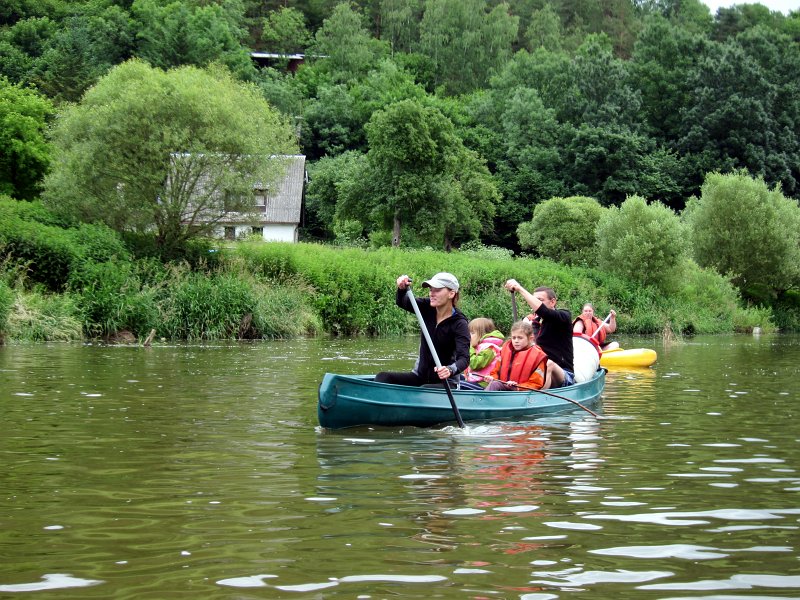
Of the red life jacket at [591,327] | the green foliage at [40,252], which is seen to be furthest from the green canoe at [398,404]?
the green foliage at [40,252]

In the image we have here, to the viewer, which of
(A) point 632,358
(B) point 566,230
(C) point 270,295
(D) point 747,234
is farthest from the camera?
(B) point 566,230

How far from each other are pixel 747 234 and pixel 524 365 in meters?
38.1

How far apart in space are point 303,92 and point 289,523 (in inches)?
3069

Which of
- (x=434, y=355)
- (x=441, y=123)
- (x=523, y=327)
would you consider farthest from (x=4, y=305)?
(x=441, y=123)

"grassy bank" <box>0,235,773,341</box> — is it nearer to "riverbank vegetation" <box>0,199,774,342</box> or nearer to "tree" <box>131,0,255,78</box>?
"riverbank vegetation" <box>0,199,774,342</box>

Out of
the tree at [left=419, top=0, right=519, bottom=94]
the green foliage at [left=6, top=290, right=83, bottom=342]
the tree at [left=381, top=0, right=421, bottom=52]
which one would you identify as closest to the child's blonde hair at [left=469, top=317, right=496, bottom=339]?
the green foliage at [left=6, top=290, right=83, bottom=342]

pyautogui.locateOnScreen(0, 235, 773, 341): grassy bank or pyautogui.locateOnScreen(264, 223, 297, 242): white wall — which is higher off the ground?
pyautogui.locateOnScreen(264, 223, 297, 242): white wall

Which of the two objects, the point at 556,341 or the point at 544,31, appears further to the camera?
the point at 544,31

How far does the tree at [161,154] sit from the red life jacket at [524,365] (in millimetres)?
18361

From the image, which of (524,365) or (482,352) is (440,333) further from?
(482,352)

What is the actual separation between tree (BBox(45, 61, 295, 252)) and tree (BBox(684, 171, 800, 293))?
80.7 feet

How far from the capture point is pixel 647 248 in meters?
42.4

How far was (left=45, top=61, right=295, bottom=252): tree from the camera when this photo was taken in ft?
95.1

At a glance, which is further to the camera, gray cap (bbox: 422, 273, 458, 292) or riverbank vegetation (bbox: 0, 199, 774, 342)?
riverbank vegetation (bbox: 0, 199, 774, 342)
